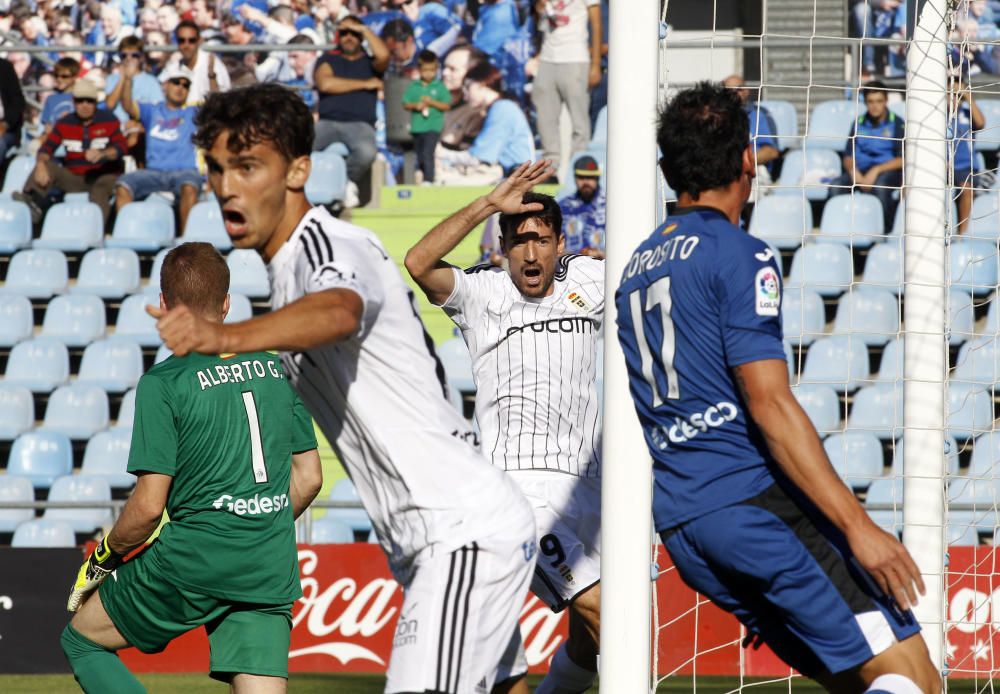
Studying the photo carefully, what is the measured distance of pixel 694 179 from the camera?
3.84 m

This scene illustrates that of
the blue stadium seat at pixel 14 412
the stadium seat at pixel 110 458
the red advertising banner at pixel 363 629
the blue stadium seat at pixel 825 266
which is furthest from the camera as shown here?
the blue stadium seat at pixel 14 412

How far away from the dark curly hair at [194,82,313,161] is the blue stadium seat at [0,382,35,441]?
9.08 metres

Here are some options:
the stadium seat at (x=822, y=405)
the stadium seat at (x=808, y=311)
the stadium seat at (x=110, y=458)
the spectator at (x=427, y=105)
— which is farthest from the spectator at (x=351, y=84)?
the stadium seat at (x=822, y=405)

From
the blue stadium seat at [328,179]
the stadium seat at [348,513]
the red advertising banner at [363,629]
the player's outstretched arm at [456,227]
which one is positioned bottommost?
the red advertising banner at [363,629]

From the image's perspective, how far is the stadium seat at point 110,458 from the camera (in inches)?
444

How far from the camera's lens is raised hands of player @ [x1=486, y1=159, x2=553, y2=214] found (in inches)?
201

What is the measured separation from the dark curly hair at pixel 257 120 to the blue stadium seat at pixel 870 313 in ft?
26.9

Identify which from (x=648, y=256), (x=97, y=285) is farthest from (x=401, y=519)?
(x=97, y=285)

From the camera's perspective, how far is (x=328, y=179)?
43.9ft

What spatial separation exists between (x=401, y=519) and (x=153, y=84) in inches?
443

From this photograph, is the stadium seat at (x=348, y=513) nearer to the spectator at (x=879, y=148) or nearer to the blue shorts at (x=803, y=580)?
the spectator at (x=879, y=148)

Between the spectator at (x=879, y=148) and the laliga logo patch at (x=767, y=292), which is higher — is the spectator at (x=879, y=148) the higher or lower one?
the higher one

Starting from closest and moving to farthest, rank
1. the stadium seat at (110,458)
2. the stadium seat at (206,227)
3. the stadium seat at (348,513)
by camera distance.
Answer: the stadium seat at (348,513) < the stadium seat at (110,458) < the stadium seat at (206,227)

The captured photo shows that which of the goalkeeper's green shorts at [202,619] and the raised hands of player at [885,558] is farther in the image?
the goalkeeper's green shorts at [202,619]
